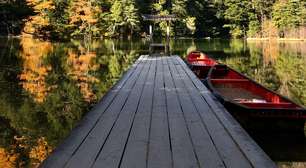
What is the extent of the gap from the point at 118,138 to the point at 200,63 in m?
11.9

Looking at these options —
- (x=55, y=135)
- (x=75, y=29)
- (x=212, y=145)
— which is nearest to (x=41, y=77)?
(x=55, y=135)

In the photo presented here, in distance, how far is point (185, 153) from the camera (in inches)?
146

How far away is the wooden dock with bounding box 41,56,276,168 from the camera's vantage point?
138 inches

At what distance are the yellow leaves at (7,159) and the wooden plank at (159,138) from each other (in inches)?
86.4

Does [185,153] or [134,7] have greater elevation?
[134,7]

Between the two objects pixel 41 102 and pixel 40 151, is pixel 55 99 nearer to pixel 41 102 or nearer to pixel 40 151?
pixel 41 102

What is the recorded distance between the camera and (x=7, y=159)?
19.2ft

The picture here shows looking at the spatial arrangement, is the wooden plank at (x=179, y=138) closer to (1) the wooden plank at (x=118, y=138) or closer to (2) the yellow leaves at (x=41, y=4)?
(1) the wooden plank at (x=118, y=138)

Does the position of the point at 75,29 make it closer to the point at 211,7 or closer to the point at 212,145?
the point at 211,7

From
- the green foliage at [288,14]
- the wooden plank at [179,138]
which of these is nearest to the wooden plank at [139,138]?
the wooden plank at [179,138]

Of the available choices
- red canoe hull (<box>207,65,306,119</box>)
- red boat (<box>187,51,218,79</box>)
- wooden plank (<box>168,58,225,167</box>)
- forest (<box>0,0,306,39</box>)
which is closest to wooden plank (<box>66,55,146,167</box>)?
wooden plank (<box>168,58,225,167</box>)

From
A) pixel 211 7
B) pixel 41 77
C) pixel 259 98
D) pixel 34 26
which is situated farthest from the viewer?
pixel 211 7

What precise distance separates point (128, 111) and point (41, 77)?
922 cm

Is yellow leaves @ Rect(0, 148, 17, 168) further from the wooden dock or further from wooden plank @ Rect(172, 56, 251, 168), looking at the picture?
A: wooden plank @ Rect(172, 56, 251, 168)
